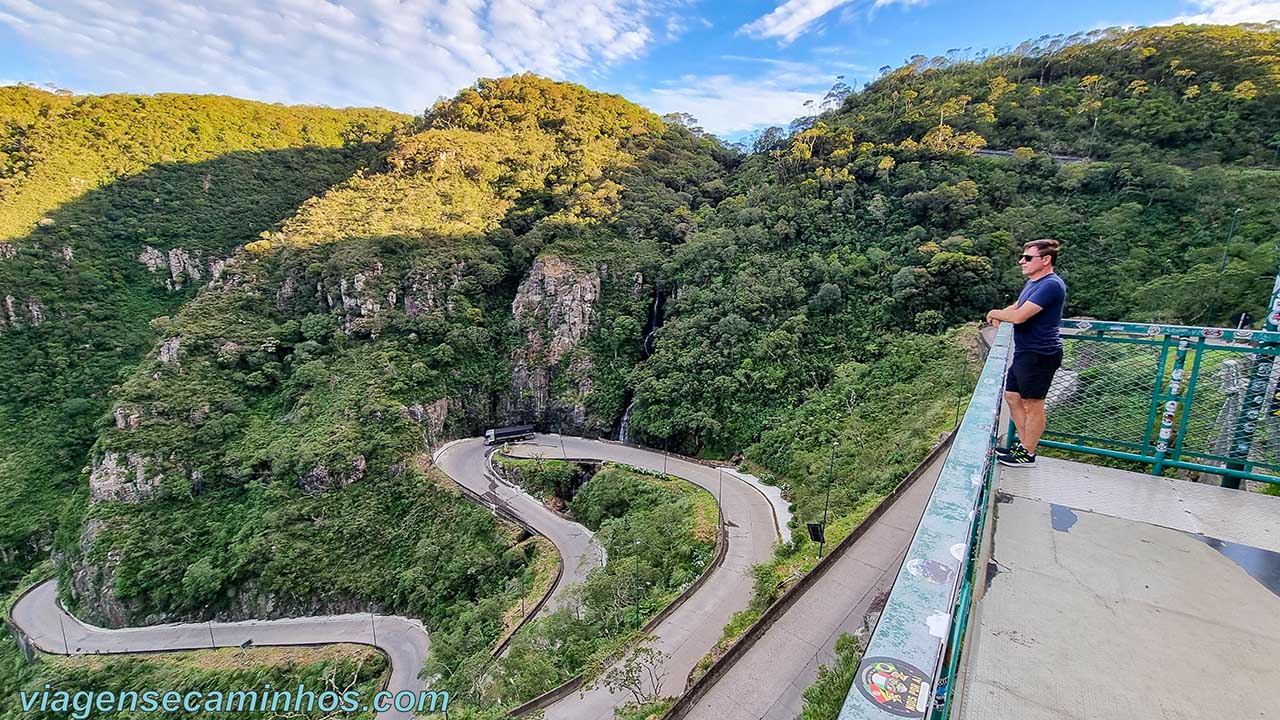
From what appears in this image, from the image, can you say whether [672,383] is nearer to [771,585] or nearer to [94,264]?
[771,585]

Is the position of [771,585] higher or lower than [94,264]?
lower

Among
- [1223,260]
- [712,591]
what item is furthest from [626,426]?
[1223,260]

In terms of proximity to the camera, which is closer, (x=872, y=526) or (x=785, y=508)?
(x=872, y=526)

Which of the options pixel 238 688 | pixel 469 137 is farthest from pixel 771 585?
pixel 469 137

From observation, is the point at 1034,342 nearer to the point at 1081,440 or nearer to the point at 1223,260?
the point at 1081,440

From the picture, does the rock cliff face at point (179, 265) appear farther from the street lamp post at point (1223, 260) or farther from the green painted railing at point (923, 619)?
the street lamp post at point (1223, 260)

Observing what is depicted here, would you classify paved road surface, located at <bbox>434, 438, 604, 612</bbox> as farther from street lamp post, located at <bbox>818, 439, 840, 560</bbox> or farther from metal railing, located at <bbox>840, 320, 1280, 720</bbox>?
metal railing, located at <bbox>840, 320, 1280, 720</bbox>
